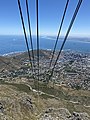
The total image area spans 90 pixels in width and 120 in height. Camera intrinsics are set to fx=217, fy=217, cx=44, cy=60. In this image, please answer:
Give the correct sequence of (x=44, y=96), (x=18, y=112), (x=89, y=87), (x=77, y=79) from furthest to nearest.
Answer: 1. (x=77, y=79)
2. (x=89, y=87)
3. (x=44, y=96)
4. (x=18, y=112)

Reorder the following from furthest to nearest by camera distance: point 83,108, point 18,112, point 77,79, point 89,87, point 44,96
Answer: point 77,79 → point 89,87 → point 44,96 → point 83,108 → point 18,112

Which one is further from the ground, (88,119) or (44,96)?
(88,119)

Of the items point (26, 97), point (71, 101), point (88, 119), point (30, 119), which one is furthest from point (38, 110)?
point (71, 101)

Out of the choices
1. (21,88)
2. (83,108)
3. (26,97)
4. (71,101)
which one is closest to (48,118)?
(26,97)

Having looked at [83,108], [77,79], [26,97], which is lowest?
[77,79]

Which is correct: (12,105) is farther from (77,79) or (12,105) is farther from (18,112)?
(77,79)

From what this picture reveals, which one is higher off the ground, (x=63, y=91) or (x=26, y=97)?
(x=26, y=97)

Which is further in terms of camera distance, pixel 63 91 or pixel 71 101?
pixel 63 91

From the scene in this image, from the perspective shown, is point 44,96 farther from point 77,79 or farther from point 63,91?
point 77,79

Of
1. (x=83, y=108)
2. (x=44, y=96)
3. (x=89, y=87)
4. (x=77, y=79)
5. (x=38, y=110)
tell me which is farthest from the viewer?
(x=77, y=79)
